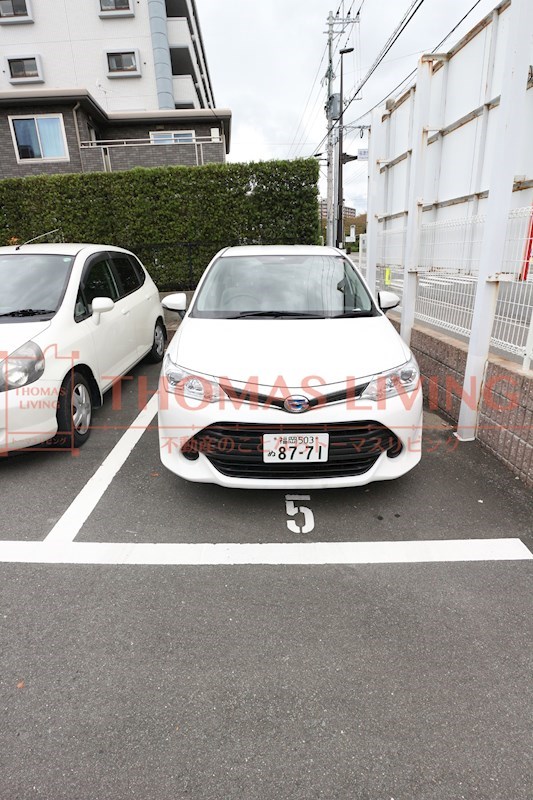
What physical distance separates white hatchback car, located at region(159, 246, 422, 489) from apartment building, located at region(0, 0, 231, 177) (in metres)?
13.6

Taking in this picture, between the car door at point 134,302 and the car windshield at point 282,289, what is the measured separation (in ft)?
4.45

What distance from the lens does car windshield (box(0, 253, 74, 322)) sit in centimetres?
350

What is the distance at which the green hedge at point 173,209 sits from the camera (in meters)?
9.08

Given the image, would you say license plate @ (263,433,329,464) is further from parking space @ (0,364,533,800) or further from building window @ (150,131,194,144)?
building window @ (150,131,194,144)

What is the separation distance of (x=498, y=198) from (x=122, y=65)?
68.1 feet

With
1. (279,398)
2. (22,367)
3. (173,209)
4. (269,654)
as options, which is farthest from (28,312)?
(173,209)

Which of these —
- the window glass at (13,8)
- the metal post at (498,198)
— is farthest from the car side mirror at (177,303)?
the window glass at (13,8)

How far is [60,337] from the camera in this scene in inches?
132

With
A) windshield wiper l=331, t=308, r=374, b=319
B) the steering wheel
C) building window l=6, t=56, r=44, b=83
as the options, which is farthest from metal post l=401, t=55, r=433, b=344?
→ building window l=6, t=56, r=44, b=83

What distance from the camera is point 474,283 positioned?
3.71 metres

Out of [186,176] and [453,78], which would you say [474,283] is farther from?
[186,176]

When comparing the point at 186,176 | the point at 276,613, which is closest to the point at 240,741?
the point at 276,613

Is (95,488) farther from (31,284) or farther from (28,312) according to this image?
(31,284)

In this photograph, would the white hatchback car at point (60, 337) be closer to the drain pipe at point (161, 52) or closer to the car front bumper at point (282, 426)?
the car front bumper at point (282, 426)
